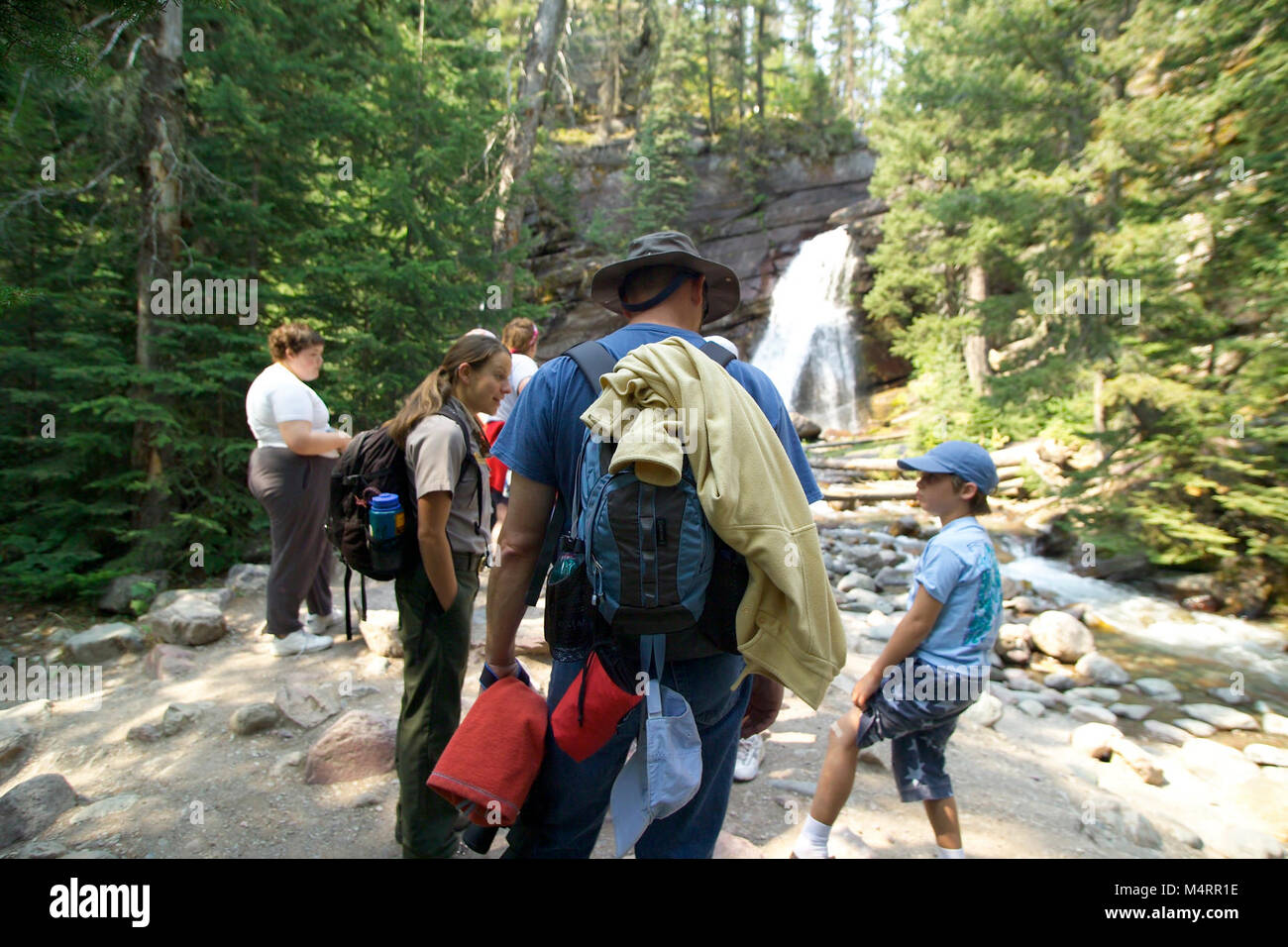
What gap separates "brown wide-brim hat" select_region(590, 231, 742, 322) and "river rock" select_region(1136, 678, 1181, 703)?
735cm

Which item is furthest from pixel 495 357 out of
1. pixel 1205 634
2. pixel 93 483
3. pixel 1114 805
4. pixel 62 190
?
pixel 1205 634

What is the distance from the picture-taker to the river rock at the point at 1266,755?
5.68m

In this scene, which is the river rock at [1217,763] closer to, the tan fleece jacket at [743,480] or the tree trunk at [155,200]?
the tan fleece jacket at [743,480]

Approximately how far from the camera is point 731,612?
1796mm

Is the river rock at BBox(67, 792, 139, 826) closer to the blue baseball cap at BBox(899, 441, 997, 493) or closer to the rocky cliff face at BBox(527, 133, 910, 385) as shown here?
the blue baseball cap at BBox(899, 441, 997, 493)

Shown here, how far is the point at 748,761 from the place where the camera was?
392 cm

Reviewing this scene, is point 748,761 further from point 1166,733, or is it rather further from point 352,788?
point 1166,733

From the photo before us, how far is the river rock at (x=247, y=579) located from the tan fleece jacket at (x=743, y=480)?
617 cm

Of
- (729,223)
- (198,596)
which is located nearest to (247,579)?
(198,596)

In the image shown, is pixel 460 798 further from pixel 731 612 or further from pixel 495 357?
pixel 495 357

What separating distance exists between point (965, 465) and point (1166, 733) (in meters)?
5.11

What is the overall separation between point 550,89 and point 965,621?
46.0 ft

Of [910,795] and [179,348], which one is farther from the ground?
[179,348]
